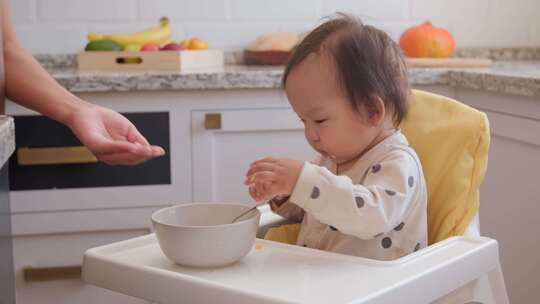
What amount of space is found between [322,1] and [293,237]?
61.3 inches

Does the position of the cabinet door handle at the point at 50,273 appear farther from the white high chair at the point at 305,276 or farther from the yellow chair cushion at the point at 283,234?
the white high chair at the point at 305,276

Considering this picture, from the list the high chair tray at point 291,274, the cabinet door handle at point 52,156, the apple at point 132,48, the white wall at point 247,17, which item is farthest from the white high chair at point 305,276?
the white wall at point 247,17

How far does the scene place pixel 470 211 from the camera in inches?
52.6

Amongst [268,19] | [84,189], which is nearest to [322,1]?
[268,19]

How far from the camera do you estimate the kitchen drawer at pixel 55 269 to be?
7.03ft

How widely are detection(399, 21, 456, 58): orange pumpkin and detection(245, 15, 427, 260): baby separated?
127 centimetres

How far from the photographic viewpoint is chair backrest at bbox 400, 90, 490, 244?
1330mm

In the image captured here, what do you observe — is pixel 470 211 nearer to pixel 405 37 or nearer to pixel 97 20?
pixel 405 37

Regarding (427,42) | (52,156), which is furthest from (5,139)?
(427,42)

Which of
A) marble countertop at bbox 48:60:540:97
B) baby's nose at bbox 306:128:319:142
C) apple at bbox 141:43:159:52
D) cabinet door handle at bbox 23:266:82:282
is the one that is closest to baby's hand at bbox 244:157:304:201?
baby's nose at bbox 306:128:319:142

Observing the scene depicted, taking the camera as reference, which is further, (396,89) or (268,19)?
(268,19)

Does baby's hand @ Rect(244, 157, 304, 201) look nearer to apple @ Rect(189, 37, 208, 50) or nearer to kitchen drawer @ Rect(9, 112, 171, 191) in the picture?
kitchen drawer @ Rect(9, 112, 171, 191)

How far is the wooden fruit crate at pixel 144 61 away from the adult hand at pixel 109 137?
2.75ft

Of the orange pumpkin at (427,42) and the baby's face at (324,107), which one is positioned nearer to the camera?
the baby's face at (324,107)
